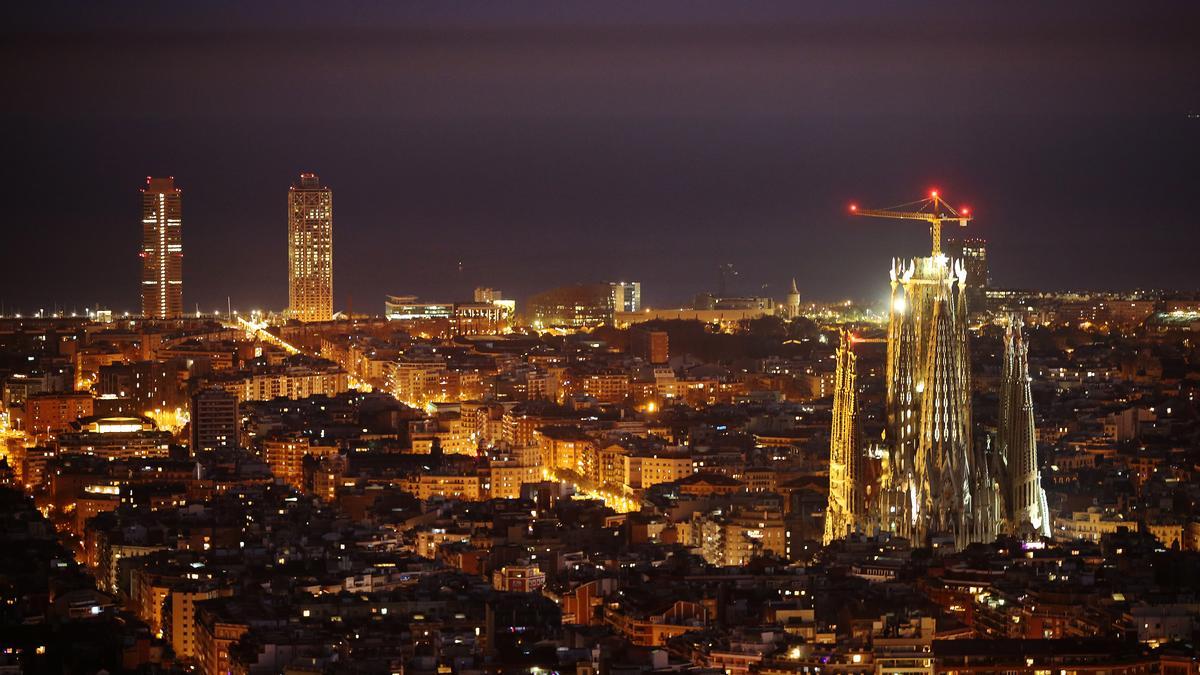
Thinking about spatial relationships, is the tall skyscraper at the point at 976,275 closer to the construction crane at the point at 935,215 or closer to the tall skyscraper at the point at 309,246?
the construction crane at the point at 935,215

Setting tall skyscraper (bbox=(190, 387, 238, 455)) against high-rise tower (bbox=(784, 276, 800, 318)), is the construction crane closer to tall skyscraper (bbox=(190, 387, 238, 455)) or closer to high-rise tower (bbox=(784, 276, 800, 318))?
tall skyscraper (bbox=(190, 387, 238, 455))

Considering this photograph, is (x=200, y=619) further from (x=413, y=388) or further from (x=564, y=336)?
(x=564, y=336)

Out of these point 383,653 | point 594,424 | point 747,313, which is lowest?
point 383,653

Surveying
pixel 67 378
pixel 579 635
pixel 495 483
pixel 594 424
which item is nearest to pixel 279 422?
pixel 594 424

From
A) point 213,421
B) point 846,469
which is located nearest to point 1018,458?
point 846,469

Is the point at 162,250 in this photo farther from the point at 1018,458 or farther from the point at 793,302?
the point at 1018,458
